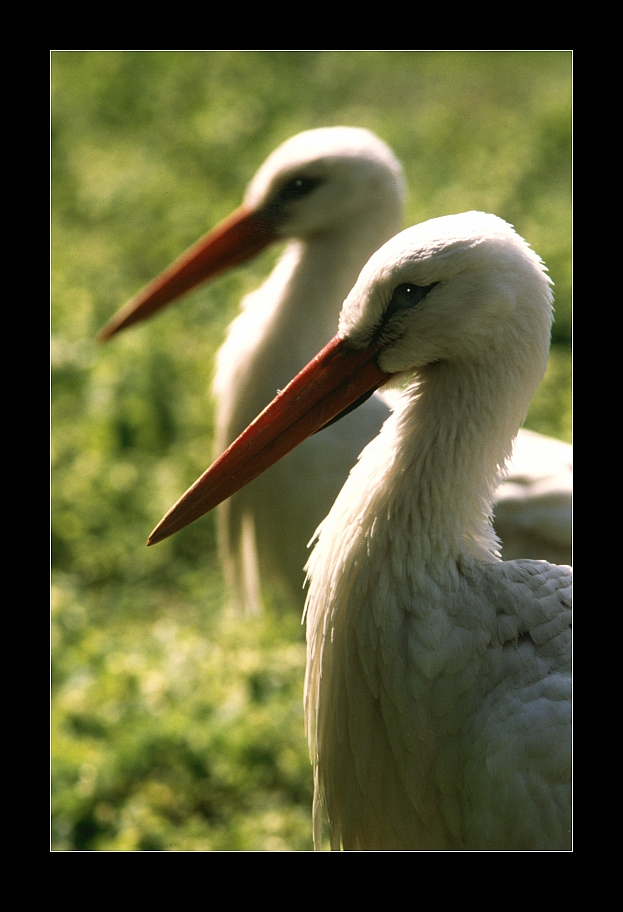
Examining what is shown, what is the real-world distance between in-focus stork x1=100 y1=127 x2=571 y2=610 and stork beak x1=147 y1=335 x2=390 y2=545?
412mm

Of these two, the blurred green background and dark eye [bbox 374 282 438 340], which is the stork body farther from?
the blurred green background

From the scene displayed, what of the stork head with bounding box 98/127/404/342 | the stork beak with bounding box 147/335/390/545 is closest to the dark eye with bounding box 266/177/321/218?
the stork head with bounding box 98/127/404/342

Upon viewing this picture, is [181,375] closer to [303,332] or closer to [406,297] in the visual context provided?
[303,332]

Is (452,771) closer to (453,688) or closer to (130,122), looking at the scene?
(453,688)

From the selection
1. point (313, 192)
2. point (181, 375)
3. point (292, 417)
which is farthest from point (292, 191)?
point (181, 375)

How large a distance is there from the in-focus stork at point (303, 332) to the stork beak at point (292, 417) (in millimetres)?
412

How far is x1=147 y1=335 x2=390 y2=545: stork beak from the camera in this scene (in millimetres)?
1587

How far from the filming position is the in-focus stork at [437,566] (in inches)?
58.7

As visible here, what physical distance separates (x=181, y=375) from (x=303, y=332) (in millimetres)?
1943

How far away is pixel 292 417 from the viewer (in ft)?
5.31

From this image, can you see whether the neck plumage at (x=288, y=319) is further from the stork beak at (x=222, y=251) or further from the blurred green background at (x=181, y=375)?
the blurred green background at (x=181, y=375)
